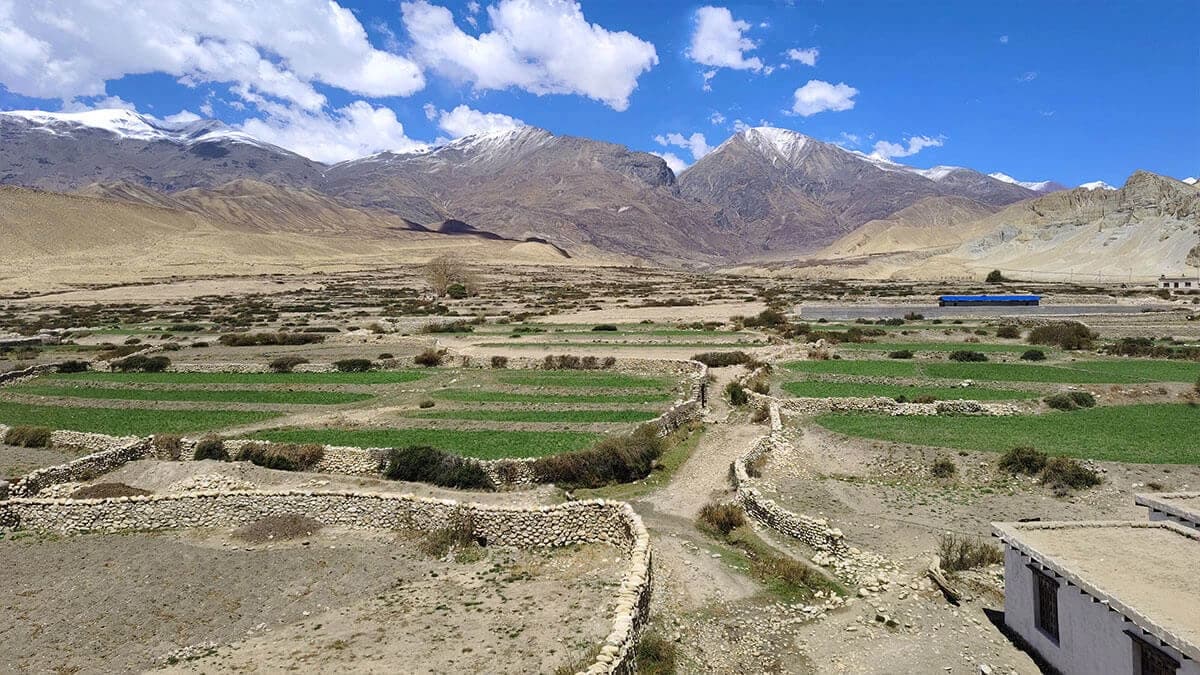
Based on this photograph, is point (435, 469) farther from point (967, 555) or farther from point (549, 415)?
point (967, 555)

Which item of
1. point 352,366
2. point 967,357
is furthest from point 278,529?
point 967,357

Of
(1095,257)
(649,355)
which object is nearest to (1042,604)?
(649,355)

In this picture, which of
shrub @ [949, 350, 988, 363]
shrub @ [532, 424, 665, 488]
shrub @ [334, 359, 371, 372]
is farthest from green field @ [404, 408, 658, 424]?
shrub @ [949, 350, 988, 363]

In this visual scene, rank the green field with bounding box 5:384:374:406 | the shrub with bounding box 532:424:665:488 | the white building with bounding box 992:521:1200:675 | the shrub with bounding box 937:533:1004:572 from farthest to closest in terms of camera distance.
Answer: the green field with bounding box 5:384:374:406, the shrub with bounding box 532:424:665:488, the shrub with bounding box 937:533:1004:572, the white building with bounding box 992:521:1200:675

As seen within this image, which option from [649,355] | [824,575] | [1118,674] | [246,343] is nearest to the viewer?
[1118,674]

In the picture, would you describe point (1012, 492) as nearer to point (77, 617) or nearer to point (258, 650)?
point (258, 650)

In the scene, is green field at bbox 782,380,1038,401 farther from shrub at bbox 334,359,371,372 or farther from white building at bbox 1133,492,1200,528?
shrub at bbox 334,359,371,372

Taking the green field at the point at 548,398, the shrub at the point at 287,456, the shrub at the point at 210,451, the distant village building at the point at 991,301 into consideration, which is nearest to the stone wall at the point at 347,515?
the shrub at the point at 287,456
